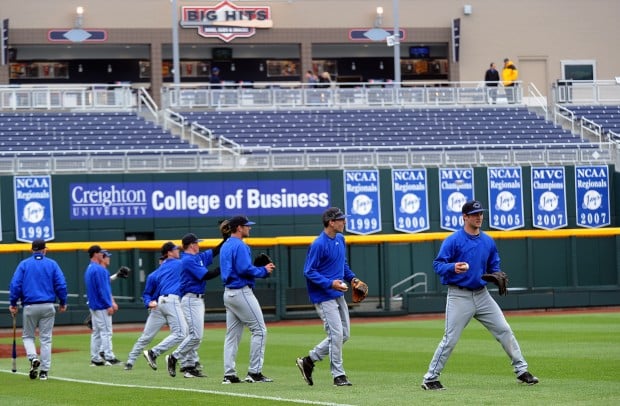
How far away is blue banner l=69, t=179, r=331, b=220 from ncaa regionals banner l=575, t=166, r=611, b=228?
24.7 ft

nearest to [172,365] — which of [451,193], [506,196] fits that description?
[451,193]

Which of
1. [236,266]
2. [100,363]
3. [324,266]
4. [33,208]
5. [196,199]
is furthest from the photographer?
[196,199]

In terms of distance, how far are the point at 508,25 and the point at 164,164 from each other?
21.3 m

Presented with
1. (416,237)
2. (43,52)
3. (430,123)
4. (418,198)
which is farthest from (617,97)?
(43,52)

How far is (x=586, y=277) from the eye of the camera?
35.8 m

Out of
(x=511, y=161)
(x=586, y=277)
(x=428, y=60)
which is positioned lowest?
(x=586, y=277)

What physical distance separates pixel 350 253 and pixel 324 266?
69.2 ft

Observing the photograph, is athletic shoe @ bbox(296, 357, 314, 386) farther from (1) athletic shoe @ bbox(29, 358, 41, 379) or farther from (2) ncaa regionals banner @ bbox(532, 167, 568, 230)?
(2) ncaa regionals banner @ bbox(532, 167, 568, 230)

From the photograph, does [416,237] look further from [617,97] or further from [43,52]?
[43,52]

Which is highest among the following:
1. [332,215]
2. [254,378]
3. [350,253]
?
[332,215]

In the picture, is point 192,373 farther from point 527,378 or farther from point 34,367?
point 527,378

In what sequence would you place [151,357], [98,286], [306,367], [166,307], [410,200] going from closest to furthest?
[306,367], [151,357], [166,307], [98,286], [410,200]

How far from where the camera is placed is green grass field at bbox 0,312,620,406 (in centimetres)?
1330

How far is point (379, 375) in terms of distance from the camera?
1650cm
